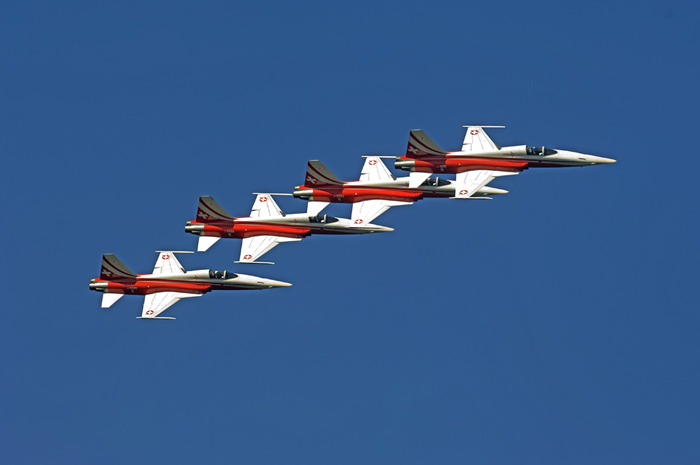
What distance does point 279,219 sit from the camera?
133500mm

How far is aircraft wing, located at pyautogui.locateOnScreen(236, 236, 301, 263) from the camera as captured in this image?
→ 132m

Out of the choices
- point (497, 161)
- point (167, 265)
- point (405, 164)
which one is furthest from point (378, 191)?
point (167, 265)

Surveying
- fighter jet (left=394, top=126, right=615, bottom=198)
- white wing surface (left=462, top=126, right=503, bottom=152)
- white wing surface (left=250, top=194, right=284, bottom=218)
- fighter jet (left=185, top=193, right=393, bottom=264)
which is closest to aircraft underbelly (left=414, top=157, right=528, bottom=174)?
fighter jet (left=394, top=126, right=615, bottom=198)

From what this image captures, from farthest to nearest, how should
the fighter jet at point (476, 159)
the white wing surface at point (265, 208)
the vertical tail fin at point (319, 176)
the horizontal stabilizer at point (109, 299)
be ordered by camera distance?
the white wing surface at point (265, 208) → the vertical tail fin at point (319, 176) → the horizontal stabilizer at point (109, 299) → the fighter jet at point (476, 159)

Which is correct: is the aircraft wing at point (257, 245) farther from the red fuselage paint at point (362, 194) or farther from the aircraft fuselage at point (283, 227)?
the red fuselage paint at point (362, 194)

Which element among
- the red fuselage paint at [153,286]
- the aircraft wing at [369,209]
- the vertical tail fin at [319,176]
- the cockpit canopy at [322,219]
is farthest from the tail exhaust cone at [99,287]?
the aircraft wing at [369,209]

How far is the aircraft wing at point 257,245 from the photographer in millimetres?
131625

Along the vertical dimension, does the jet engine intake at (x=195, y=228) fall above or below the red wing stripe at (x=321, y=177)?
below

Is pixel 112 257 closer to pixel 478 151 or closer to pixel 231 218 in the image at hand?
pixel 231 218

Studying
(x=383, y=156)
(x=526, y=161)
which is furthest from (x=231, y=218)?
(x=526, y=161)

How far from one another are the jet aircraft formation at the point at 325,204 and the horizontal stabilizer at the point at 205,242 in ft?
0.29

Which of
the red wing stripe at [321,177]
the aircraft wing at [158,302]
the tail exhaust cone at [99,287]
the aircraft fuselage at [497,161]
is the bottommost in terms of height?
the aircraft wing at [158,302]

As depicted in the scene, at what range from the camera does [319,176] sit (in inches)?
5271

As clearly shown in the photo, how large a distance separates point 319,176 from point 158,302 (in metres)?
17.9
